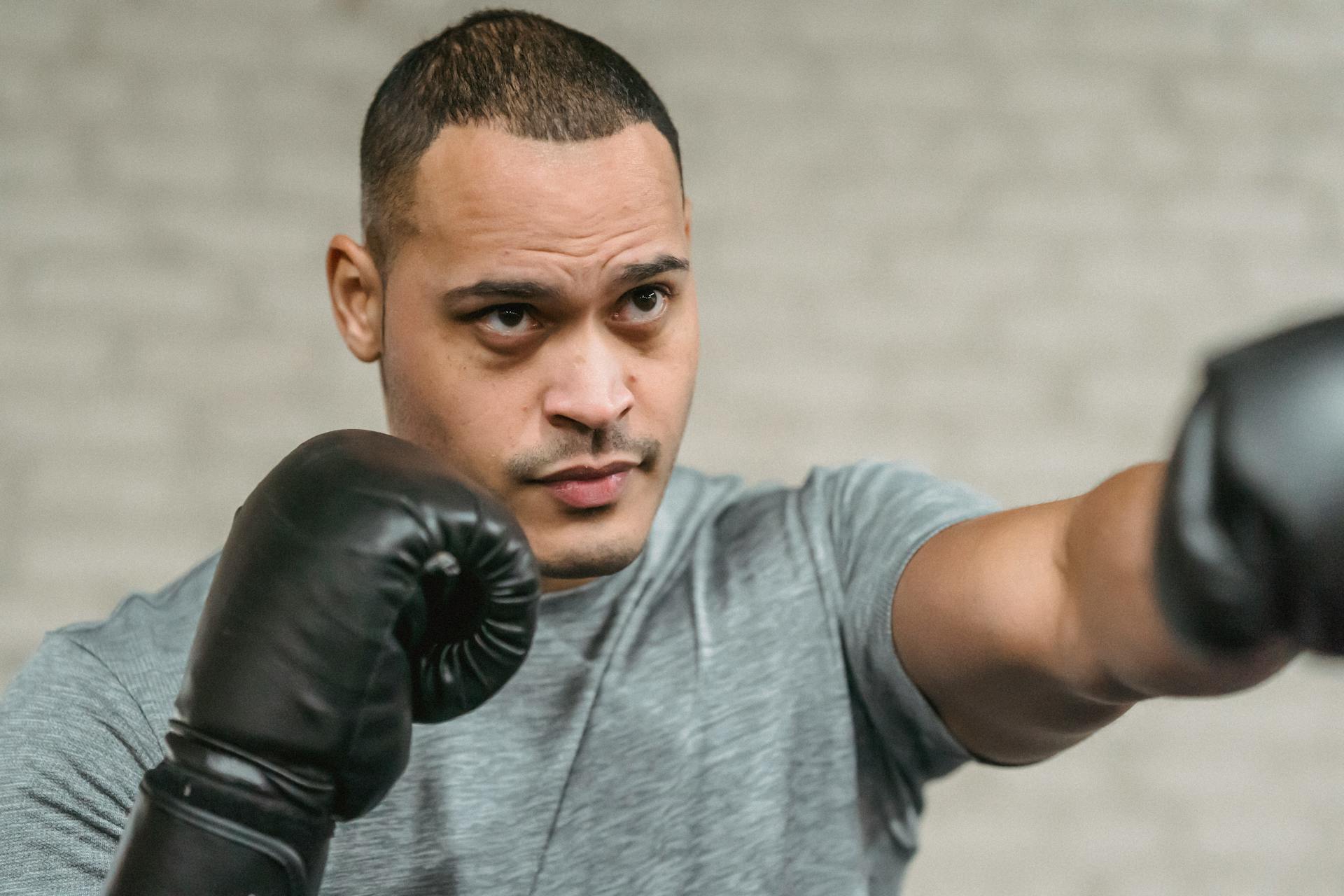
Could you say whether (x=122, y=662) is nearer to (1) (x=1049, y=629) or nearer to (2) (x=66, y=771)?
(2) (x=66, y=771)

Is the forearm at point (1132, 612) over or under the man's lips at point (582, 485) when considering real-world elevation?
under

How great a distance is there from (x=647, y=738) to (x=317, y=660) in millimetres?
445

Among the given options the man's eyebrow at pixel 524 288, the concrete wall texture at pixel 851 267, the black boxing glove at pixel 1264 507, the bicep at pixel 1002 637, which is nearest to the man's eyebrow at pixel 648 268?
the man's eyebrow at pixel 524 288

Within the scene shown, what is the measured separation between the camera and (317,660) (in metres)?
0.75

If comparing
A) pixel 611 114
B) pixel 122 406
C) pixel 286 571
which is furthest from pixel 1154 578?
pixel 122 406

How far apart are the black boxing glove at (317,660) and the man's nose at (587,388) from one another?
0.67ft

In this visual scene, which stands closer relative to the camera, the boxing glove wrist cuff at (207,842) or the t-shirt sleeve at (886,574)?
the boxing glove wrist cuff at (207,842)

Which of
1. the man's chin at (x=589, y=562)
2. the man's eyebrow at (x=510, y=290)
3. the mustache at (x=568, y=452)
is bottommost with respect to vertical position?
the man's chin at (x=589, y=562)

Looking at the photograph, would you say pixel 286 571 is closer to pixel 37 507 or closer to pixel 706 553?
pixel 706 553

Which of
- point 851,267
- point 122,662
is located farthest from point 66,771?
point 851,267

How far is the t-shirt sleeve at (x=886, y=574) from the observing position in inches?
41.7

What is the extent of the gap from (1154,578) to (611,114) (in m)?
0.68

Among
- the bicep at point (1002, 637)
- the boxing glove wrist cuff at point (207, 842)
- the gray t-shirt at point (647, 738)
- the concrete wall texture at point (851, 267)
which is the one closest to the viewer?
the boxing glove wrist cuff at point (207, 842)

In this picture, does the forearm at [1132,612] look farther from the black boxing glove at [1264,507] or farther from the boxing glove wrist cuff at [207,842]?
the boxing glove wrist cuff at [207,842]
